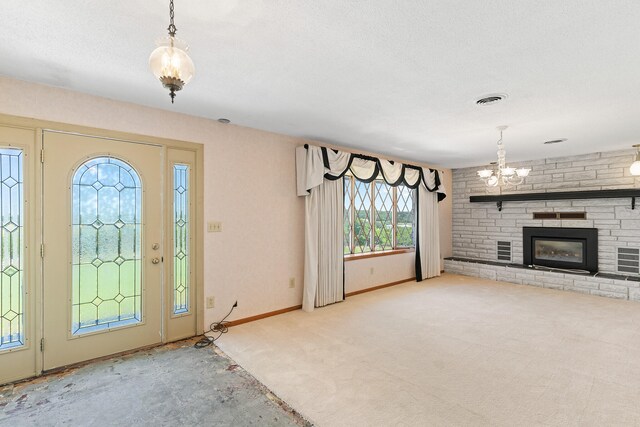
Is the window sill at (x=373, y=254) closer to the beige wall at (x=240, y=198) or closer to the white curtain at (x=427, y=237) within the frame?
the white curtain at (x=427, y=237)

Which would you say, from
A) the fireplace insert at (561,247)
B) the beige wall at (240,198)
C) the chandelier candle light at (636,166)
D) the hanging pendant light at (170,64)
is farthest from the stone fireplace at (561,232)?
the hanging pendant light at (170,64)

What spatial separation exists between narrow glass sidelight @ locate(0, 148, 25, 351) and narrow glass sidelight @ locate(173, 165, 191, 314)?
1.11m

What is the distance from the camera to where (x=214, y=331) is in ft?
10.6

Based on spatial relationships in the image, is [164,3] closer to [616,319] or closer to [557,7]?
[557,7]

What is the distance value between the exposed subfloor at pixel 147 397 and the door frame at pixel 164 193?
1.19 feet

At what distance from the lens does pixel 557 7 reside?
147 centimetres

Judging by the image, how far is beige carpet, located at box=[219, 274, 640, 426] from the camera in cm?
195

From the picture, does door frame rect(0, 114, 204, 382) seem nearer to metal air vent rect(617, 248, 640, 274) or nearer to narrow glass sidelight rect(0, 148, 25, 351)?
narrow glass sidelight rect(0, 148, 25, 351)

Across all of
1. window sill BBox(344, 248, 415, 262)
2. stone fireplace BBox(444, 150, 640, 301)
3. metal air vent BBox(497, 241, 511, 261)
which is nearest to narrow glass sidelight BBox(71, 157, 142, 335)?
window sill BBox(344, 248, 415, 262)

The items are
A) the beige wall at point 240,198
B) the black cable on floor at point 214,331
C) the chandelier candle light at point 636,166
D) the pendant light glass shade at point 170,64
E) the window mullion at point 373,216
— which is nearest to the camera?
the pendant light glass shade at point 170,64

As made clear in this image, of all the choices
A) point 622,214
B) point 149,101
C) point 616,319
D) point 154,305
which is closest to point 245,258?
point 154,305

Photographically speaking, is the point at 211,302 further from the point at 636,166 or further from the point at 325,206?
the point at 636,166

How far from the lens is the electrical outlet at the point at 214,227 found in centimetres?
323

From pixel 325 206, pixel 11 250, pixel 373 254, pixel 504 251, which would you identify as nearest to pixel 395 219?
pixel 373 254
